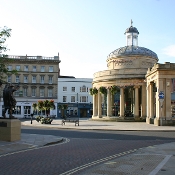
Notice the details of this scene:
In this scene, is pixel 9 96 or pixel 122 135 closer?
pixel 9 96

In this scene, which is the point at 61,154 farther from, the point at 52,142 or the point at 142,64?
the point at 142,64

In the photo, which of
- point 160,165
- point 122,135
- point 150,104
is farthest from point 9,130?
point 150,104

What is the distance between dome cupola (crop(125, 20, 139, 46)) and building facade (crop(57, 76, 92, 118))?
2298 centimetres

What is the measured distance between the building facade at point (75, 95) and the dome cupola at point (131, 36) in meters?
23.0

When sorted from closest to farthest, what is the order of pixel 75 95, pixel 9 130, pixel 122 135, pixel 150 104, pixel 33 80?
1. pixel 9 130
2. pixel 122 135
3. pixel 150 104
4. pixel 33 80
5. pixel 75 95

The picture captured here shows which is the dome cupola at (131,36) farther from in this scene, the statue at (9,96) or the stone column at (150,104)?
the statue at (9,96)

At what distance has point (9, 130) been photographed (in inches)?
685

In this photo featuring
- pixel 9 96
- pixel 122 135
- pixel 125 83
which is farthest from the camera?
pixel 125 83

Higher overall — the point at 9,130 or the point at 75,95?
the point at 75,95

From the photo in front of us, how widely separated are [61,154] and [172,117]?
25.6 meters

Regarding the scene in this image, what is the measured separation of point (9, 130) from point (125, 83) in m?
32.9

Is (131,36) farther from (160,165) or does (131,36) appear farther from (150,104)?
(160,165)

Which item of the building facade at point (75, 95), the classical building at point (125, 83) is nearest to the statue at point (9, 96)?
the classical building at point (125, 83)

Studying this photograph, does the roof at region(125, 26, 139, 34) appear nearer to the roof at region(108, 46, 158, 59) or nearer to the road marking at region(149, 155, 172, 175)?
the roof at region(108, 46, 158, 59)
